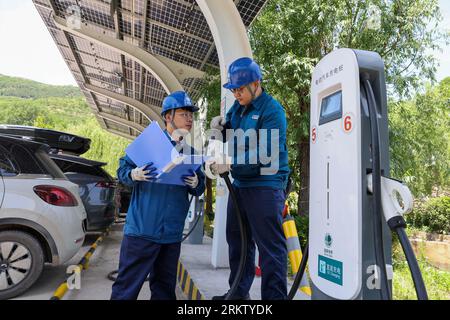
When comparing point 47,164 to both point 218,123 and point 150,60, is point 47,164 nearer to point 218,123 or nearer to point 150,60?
point 218,123

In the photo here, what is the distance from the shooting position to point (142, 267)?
8.05 ft

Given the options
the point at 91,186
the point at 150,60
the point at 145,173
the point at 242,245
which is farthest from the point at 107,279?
the point at 150,60

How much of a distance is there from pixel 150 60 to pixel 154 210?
8348mm

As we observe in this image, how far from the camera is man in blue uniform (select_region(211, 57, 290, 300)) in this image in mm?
2576

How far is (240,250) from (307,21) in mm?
7331

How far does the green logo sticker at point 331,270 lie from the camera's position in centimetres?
198

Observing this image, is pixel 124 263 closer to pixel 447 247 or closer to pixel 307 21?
pixel 307 21

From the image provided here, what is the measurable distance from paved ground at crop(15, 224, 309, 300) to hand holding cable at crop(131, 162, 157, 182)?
1397mm

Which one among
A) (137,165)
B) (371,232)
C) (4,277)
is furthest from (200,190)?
(4,277)

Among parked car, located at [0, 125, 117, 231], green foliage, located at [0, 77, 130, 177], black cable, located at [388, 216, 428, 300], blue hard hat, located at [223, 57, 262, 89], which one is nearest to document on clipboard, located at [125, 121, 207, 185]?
blue hard hat, located at [223, 57, 262, 89]

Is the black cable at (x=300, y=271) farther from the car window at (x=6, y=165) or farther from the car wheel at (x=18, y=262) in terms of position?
the car window at (x=6, y=165)

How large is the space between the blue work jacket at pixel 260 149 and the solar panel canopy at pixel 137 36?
16.3 ft

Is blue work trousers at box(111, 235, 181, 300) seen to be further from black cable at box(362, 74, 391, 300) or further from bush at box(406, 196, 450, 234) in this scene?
bush at box(406, 196, 450, 234)

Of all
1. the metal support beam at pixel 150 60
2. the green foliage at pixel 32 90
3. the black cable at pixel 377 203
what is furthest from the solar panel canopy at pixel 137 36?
the green foliage at pixel 32 90
